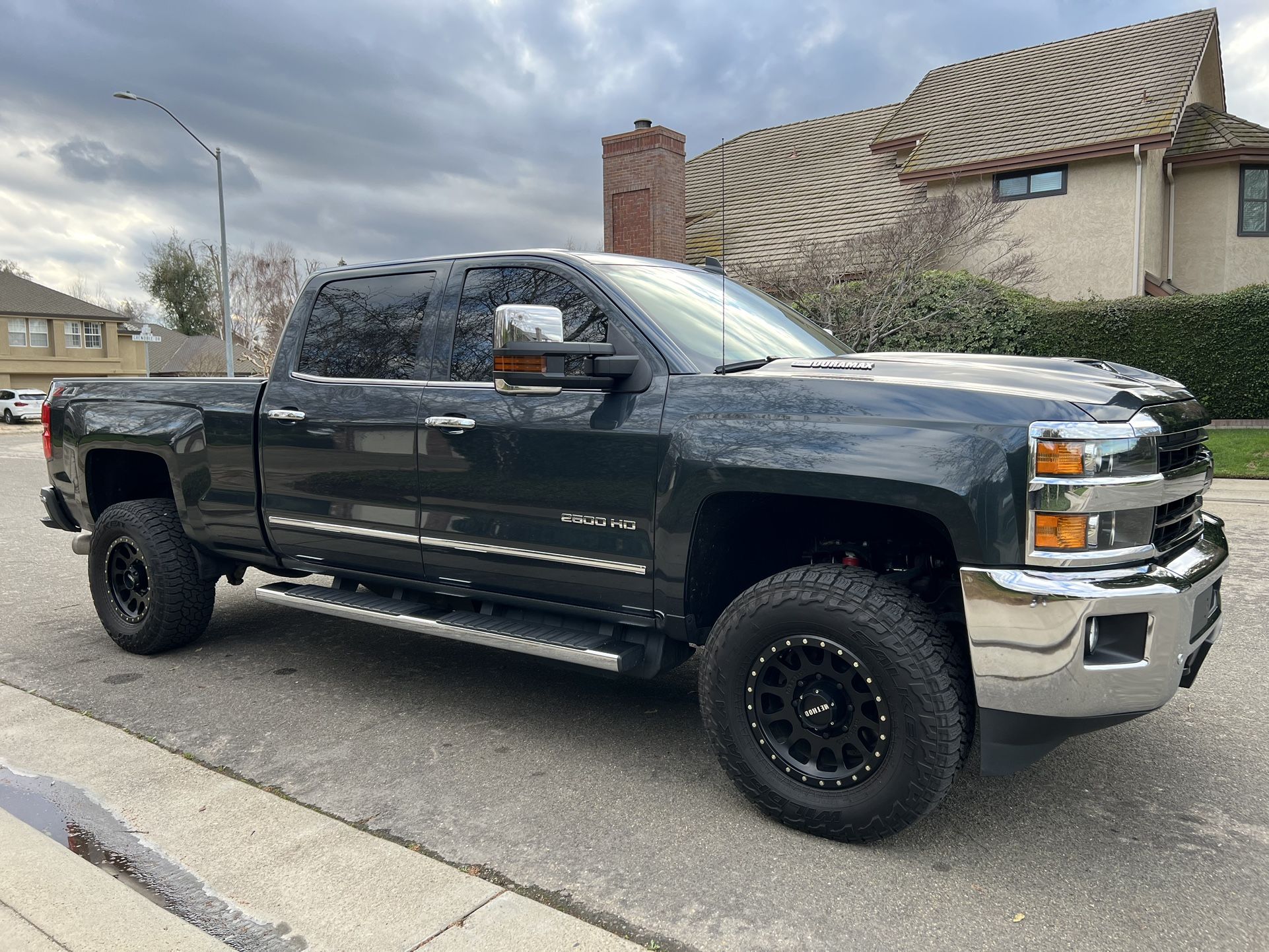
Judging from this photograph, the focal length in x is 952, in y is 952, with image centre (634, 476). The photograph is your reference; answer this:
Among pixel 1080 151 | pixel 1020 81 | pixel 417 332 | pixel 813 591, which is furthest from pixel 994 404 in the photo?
pixel 1020 81

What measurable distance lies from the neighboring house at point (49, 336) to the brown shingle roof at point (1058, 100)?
44337 millimetres

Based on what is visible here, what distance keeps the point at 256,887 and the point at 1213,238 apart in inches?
838

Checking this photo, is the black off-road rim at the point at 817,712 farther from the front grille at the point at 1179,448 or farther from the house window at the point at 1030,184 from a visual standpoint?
the house window at the point at 1030,184

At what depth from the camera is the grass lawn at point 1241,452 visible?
39.9 feet

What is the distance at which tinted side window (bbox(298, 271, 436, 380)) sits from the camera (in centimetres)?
431

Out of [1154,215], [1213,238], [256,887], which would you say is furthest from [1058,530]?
[1213,238]

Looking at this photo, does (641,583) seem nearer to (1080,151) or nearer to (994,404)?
(994,404)

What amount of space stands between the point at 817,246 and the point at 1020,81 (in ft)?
27.6

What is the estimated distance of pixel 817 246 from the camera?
15383 millimetres

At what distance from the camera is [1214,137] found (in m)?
18.6

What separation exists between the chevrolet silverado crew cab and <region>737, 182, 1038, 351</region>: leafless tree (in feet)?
33.3

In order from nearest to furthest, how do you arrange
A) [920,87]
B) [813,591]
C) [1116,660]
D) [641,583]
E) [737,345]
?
[1116,660] < [813,591] < [641,583] < [737,345] < [920,87]

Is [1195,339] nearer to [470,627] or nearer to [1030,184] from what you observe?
[1030,184]

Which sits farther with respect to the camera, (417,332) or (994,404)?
(417,332)
